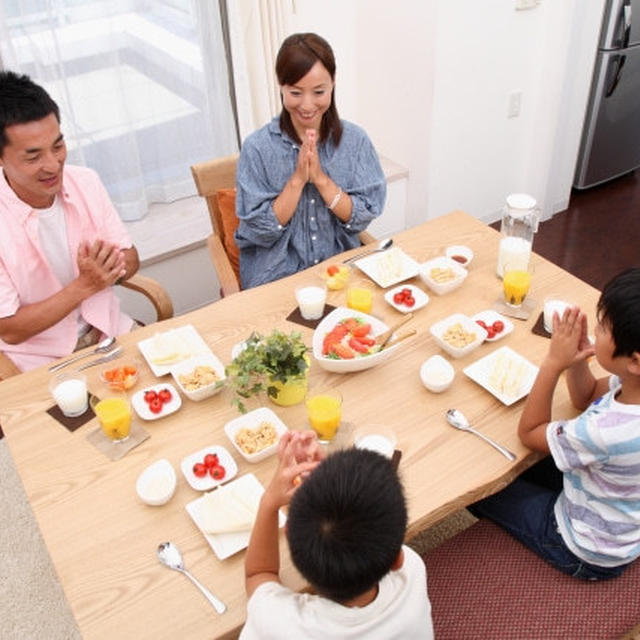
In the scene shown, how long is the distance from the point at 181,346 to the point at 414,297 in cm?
69

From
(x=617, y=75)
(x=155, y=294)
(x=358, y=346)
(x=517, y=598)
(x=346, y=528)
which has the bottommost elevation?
(x=517, y=598)

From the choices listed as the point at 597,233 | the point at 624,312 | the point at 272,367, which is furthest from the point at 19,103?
the point at 597,233

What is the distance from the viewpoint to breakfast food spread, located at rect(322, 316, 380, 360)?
1.69m

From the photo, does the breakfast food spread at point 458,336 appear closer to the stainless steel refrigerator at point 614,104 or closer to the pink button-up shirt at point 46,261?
the pink button-up shirt at point 46,261

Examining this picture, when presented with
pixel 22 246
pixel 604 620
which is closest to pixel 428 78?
pixel 22 246

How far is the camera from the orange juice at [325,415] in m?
1.49

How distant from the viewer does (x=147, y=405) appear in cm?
160

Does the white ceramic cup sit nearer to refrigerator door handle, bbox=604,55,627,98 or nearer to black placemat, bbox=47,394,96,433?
black placemat, bbox=47,394,96,433

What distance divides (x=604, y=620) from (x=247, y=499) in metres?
0.79

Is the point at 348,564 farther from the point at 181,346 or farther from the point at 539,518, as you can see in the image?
the point at 181,346

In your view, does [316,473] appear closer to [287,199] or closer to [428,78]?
[287,199]

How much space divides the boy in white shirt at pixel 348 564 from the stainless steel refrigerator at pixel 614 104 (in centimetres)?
351

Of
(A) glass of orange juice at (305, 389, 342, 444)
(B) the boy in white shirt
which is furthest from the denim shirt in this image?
(B) the boy in white shirt

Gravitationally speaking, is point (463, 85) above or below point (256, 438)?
above
